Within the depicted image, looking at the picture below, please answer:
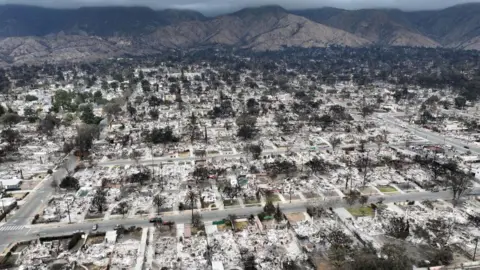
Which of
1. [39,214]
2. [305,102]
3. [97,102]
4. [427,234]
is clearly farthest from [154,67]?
[427,234]

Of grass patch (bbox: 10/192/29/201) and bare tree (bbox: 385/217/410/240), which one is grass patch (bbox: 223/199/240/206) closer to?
bare tree (bbox: 385/217/410/240)

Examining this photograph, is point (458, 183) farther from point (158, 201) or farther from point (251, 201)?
point (158, 201)

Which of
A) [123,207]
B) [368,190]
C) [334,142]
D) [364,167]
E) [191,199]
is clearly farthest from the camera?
[334,142]

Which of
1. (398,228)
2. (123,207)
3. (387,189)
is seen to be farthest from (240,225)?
(387,189)

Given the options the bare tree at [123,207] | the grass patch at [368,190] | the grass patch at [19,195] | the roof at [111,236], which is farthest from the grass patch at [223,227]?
the grass patch at [19,195]

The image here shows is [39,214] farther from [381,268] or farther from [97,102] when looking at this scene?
[97,102]

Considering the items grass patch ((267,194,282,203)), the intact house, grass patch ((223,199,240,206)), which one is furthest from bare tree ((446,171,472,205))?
the intact house
